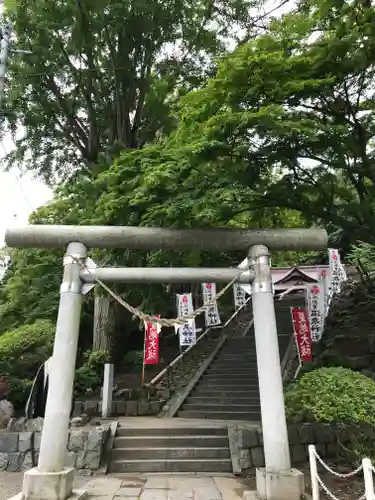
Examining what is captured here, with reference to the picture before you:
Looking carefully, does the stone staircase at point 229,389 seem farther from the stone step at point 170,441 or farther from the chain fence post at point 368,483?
the chain fence post at point 368,483

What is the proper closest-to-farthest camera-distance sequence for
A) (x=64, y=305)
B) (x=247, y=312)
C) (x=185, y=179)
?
(x=64, y=305) → (x=185, y=179) → (x=247, y=312)

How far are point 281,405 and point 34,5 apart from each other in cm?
1288

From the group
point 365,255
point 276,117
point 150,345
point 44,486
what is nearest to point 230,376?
point 150,345

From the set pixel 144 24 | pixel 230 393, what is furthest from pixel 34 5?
pixel 230 393

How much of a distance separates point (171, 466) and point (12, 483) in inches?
117

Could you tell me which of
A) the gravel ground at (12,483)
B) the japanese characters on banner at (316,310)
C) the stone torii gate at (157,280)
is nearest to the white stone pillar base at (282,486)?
the stone torii gate at (157,280)

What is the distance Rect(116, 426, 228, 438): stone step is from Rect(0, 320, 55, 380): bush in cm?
425

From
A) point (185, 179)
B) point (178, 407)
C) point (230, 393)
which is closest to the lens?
point (185, 179)

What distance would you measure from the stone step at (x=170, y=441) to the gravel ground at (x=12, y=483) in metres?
1.32

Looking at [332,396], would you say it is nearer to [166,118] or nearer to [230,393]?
[230,393]

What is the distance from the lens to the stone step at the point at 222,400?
1155cm

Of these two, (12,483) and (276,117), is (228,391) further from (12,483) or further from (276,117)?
(276,117)

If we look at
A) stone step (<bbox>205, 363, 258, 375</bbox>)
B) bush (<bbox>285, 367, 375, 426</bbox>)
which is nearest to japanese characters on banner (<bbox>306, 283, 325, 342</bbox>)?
stone step (<bbox>205, 363, 258, 375</bbox>)

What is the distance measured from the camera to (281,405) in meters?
5.85
